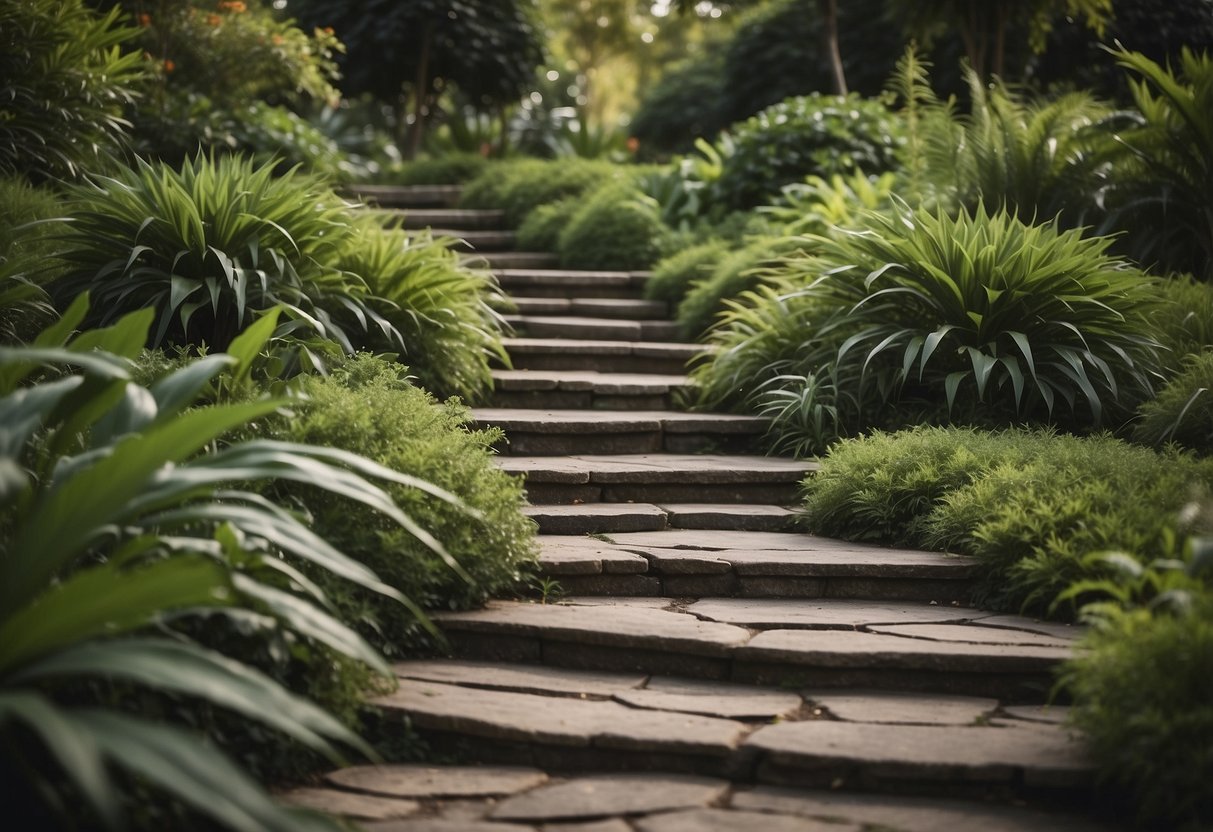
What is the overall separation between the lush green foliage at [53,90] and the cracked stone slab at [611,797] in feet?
15.8

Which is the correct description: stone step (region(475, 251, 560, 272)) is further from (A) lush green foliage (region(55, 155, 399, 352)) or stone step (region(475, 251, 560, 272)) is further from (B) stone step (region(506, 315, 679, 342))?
(A) lush green foliage (region(55, 155, 399, 352))

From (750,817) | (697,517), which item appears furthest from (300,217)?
(750,817)

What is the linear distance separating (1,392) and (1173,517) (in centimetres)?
319

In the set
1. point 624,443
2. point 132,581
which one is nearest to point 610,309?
point 624,443

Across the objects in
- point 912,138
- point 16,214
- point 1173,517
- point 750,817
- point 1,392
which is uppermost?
point 912,138

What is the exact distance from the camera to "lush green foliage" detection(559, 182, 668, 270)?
782 centimetres

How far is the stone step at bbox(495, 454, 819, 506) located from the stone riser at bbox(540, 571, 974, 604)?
2.58ft

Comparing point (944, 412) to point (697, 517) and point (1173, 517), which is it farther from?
point (1173, 517)

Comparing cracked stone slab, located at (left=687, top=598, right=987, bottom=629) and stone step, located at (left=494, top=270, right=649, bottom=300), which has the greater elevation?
stone step, located at (left=494, top=270, right=649, bottom=300)

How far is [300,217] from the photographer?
5.16 metres

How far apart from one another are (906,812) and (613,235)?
18.4ft

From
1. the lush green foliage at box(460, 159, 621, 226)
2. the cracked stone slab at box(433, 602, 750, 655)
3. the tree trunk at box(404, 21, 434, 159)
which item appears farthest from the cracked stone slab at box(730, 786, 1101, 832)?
the tree trunk at box(404, 21, 434, 159)

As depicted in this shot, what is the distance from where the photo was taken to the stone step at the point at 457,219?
875cm

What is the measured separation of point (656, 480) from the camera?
16.0 ft
